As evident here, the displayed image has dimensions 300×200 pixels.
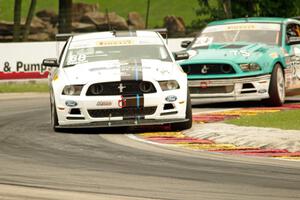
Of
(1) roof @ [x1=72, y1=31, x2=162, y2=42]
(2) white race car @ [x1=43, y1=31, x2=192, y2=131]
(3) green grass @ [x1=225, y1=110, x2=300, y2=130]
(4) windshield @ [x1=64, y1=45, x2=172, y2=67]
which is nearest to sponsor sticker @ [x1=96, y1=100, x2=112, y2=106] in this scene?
(2) white race car @ [x1=43, y1=31, x2=192, y2=131]

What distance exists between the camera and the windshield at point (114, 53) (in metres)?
16.7

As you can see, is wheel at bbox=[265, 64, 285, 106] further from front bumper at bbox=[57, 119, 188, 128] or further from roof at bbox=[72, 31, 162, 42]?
front bumper at bbox=[57, 119, 188, 128]

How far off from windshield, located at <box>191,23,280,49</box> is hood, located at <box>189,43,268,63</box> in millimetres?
411

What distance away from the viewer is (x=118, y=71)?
15.8 meters

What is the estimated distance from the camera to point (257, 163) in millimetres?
11875

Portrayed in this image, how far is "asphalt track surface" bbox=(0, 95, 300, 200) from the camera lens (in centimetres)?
969

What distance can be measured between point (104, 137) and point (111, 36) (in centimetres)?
273

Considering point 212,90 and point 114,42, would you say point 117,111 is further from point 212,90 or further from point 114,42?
point 212,90

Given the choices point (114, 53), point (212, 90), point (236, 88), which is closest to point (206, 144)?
point (114, 53)

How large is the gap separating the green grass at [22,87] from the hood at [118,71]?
1344 centimetres

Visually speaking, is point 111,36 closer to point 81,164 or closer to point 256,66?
point 256,66

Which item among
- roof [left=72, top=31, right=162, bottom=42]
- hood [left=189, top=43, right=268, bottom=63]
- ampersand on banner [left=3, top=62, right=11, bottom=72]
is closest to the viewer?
roof [left=72, top=31, right=162, bottom=42]

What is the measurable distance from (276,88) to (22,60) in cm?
1327

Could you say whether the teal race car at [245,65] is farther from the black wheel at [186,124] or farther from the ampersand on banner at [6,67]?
the ampersand on banner at [6,67]
